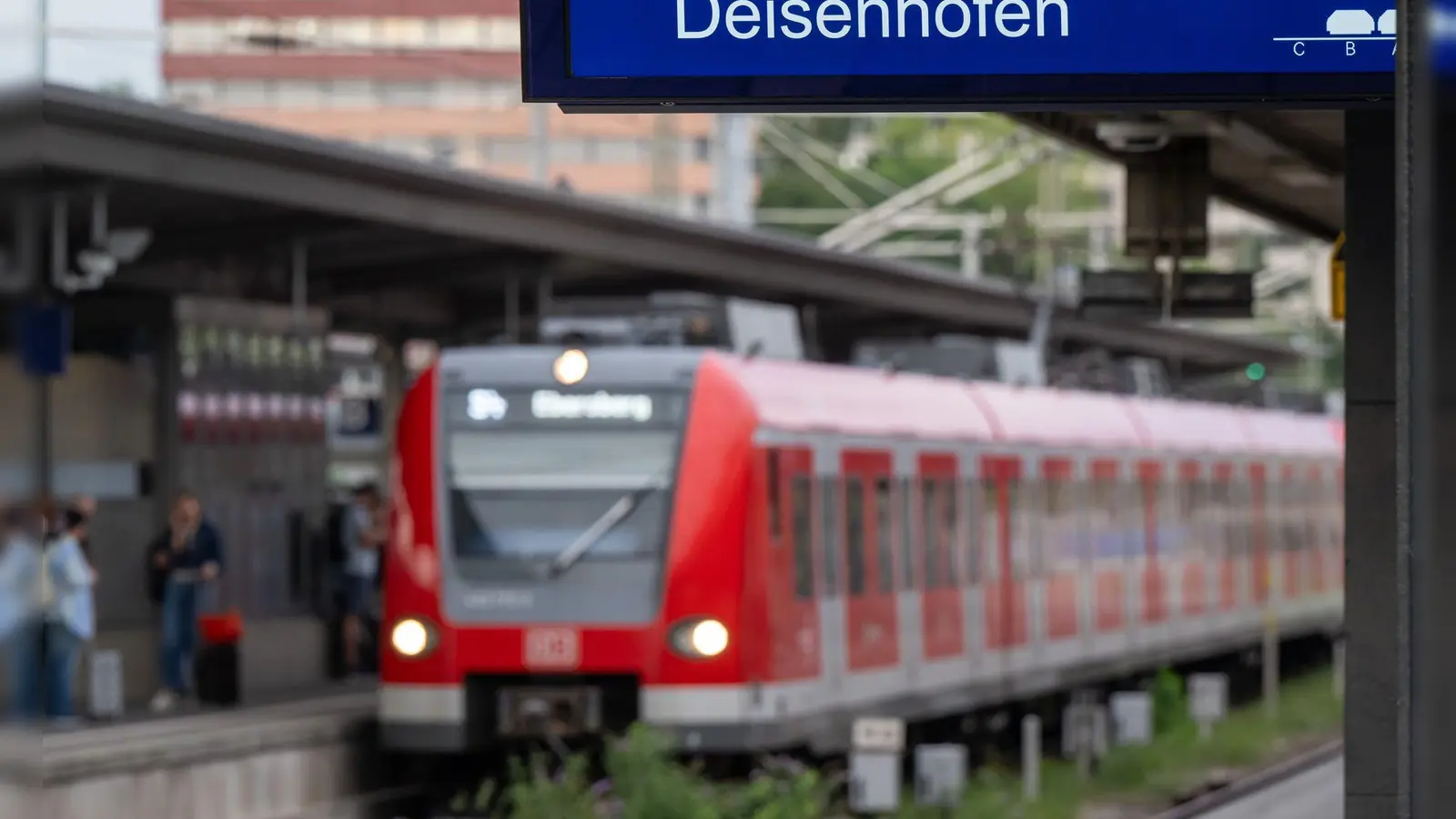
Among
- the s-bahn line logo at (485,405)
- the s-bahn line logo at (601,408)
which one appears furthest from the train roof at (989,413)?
the s-bahn line logo at (485,405)

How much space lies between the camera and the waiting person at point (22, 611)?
7.93 ft

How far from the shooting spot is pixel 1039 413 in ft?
80.9

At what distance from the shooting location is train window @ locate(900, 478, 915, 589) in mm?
20156

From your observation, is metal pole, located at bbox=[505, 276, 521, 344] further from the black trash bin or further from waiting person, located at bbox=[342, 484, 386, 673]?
the black trash bin

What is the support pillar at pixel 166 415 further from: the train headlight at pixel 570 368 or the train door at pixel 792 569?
the train door at pixel 792 569

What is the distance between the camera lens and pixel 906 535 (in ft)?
66.6

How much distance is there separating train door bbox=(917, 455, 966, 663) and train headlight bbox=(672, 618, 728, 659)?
162 inches

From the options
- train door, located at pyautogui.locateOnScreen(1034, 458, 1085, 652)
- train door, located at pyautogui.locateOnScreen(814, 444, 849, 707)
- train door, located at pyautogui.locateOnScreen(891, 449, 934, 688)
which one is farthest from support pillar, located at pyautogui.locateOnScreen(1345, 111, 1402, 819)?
train door, located at pyautogui.locateOnScreen(1034, 458, 1085, 652)

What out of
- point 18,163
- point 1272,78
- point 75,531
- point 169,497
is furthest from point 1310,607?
point 18,163

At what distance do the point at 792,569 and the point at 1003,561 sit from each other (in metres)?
5.51

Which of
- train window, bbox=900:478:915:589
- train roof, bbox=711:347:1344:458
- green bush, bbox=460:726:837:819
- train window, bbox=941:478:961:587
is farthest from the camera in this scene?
train window, bbox=941:478:961:587

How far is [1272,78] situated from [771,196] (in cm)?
7650

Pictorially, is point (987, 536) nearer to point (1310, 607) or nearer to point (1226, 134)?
point (1226, 134)

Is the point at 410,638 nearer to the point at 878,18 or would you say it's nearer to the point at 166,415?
the point at 166,415
